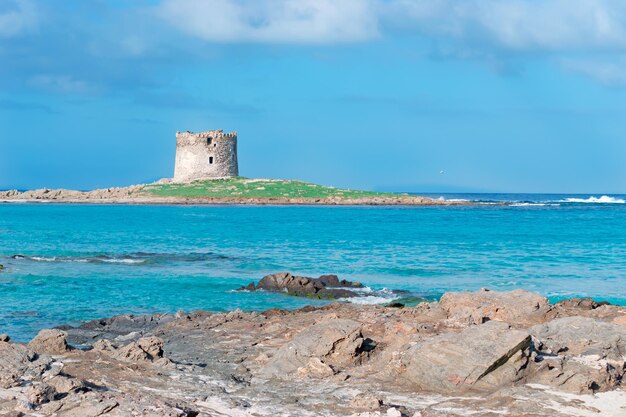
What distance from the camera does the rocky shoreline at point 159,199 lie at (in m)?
82.8

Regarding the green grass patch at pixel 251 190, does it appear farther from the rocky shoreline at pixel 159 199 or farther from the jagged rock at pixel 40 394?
the jagged rock at pixel 40 394

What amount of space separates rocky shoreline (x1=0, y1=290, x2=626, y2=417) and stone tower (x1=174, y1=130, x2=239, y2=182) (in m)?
73.0

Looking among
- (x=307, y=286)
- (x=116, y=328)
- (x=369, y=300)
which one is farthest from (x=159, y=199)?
(x=116, y=328)

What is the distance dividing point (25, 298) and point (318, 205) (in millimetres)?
65934

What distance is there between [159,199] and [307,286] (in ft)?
212

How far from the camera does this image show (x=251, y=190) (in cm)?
8600

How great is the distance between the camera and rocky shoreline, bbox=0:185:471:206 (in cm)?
8281

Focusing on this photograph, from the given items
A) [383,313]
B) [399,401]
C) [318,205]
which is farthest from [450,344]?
[318,205]

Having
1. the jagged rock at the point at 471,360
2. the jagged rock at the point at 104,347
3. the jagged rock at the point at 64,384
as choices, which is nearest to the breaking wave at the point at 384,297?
the jagged rock at the point at 104,347

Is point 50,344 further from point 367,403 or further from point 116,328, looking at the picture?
point 367,403

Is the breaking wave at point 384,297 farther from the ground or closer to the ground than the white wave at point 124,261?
closer to the ground

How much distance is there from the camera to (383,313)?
50.1 ft

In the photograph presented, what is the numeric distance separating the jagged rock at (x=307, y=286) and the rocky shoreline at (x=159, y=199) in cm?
5874

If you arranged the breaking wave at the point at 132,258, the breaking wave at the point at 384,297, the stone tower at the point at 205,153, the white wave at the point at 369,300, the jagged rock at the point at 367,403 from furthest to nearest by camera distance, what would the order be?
the stone tower at the point at 205,153 → the breaking wave at the point at 132,258 → the breaking wave at the point at 384,297 → the white wave at the point at 369,300 → the jagged rock at the point at 367,403
